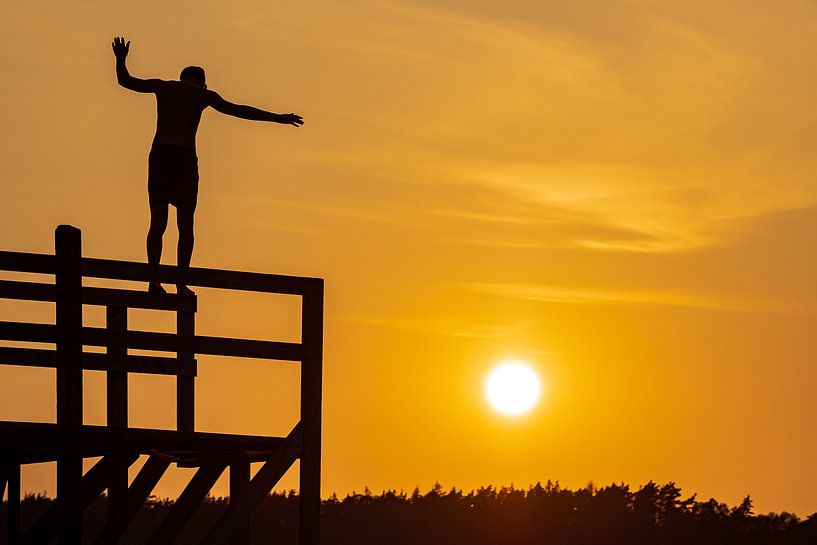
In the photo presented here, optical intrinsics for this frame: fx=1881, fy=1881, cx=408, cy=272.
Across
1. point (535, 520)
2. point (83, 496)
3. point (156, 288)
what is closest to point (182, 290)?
point (156, 288)

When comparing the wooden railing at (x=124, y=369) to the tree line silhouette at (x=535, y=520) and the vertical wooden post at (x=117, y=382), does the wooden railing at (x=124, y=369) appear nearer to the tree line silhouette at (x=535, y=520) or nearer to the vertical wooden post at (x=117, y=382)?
the vertical wooden post at (x=117, y=382)

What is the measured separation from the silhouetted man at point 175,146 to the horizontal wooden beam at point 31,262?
164cm

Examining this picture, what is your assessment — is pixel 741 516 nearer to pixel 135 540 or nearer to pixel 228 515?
pixel 135 540

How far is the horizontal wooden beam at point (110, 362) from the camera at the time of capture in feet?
60.0

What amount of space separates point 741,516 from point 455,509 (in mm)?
9709

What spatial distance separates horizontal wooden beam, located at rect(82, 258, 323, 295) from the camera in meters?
18.5

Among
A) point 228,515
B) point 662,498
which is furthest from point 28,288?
point 662,498

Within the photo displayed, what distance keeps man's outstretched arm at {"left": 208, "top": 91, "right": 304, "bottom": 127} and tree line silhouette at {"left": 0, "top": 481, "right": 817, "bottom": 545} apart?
3334 centimetres

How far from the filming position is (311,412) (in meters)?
19.2

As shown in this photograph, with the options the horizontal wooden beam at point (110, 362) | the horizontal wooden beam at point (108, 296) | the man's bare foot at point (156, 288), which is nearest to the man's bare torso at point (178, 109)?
the man's bare foot at point (156, 288)

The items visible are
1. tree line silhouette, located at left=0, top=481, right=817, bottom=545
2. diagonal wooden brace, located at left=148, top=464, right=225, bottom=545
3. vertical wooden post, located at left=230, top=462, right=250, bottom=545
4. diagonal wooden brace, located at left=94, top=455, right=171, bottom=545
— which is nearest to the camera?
diagonal wooden brace, located at left=94, top=455, right=171, bottom=545

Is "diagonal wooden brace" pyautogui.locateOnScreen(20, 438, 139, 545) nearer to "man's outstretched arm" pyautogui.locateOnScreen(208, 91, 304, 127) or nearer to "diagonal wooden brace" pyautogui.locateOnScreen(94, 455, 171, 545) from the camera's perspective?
"diagonal wooden brace" pyautogui.locateOnScreen(94, 455, 171, 545)

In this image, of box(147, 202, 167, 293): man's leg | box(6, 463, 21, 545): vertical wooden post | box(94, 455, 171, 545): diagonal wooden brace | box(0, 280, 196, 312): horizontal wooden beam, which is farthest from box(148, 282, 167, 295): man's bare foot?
box(6, 463, 21, 545): vertical wooden post

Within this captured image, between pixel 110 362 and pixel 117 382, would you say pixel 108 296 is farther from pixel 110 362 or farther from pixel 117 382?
pixel 117 382
